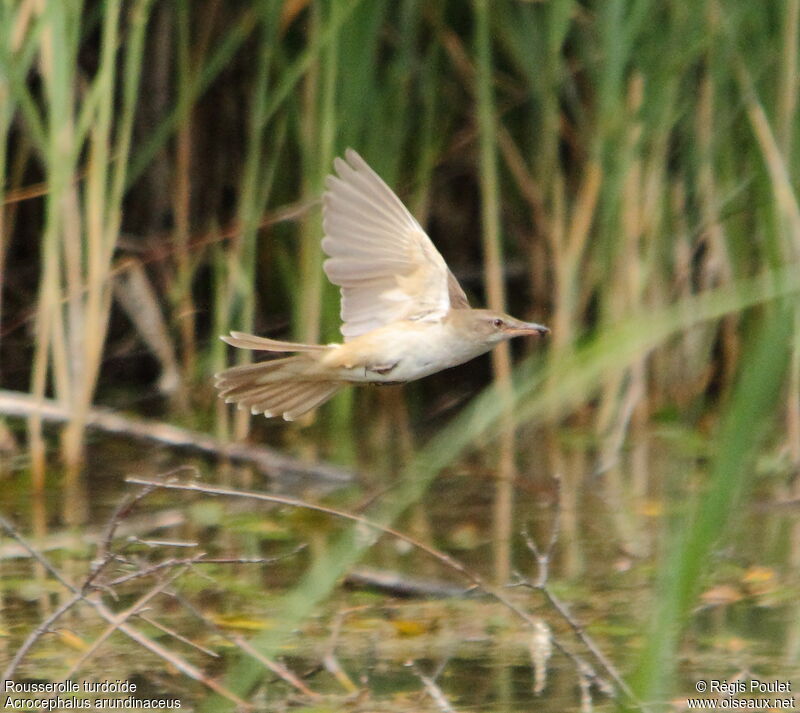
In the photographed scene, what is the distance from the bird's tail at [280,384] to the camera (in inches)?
123

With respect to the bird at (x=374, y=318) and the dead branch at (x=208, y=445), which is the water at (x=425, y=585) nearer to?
the dead branch at (x=208, y=445)

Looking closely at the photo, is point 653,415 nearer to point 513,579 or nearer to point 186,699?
point 513,579

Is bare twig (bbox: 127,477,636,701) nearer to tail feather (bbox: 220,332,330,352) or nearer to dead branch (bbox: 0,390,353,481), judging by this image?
tail feather (bbox: 220,332,330,352)

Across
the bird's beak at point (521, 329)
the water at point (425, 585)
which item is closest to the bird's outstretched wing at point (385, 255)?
the bird's beak at point (521, 329)

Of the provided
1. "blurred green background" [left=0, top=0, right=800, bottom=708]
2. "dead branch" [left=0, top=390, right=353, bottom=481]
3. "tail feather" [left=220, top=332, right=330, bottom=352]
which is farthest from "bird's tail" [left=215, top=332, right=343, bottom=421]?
"dead branch" [left=0, top=390, right=353, bottom=481]

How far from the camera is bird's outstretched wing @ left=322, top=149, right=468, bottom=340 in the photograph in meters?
3.14

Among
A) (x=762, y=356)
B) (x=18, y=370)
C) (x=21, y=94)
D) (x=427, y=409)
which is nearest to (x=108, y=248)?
(x=21, y=94)

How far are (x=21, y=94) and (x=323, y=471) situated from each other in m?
1.59

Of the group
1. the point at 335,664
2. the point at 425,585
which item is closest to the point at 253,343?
the point at 335,664

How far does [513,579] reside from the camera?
3873mm

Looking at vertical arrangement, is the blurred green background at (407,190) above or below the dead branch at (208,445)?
above

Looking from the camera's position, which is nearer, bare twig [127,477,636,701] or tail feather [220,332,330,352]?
bare twig [127,477,636,701]

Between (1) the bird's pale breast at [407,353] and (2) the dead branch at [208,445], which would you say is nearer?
(1) the bird's pale breast at [407,353]

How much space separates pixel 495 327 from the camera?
313 centimetres
